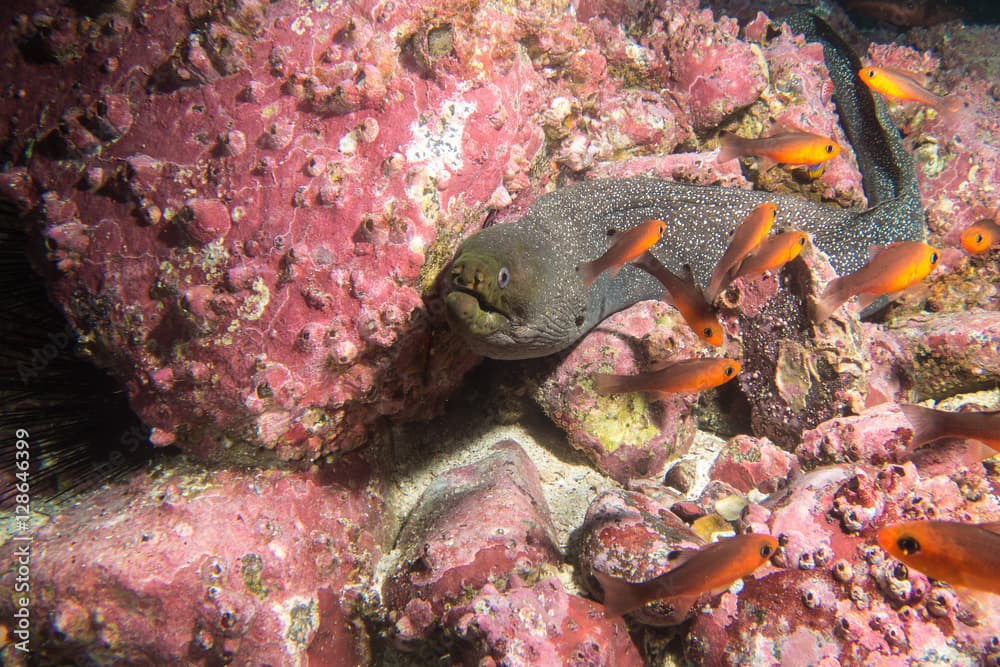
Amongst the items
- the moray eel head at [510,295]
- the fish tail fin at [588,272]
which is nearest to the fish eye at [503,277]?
the moray eel head at [510,295]

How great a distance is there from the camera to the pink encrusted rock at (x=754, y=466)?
118 inches

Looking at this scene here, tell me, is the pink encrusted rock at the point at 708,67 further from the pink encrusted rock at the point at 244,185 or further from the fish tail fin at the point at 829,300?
the pink encrusted rock at the point at 244,185

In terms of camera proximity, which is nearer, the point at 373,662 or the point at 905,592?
the point at 905,592

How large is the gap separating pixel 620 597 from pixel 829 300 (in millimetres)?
2194

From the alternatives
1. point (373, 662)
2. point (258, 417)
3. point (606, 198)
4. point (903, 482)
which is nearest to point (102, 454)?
point (258, 417)

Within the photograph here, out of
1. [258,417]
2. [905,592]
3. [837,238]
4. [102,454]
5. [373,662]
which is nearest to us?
[905,592]

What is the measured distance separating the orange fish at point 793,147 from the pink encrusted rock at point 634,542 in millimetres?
2432

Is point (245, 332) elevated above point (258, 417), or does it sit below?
above

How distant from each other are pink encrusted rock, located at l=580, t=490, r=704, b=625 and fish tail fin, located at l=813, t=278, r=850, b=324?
1.55 m

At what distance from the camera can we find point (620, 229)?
11.1ft

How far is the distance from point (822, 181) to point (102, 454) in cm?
571

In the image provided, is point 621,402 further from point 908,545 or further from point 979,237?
point 979,237

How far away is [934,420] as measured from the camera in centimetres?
217

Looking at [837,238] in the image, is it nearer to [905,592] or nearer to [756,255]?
[756,255]
